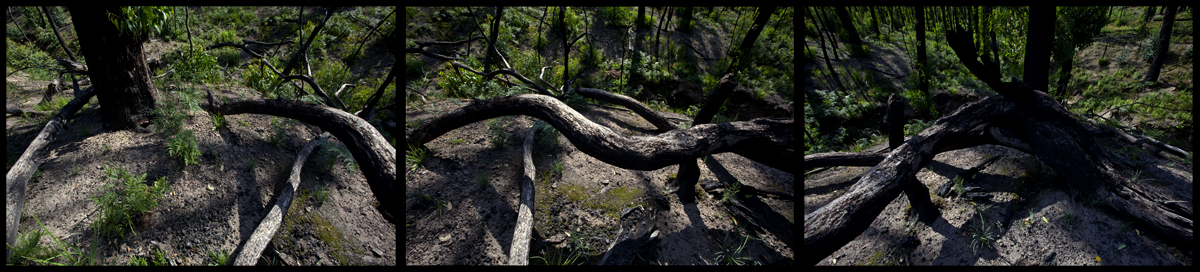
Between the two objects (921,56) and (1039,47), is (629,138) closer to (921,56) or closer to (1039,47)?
(921,56)

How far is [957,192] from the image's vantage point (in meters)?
2.60

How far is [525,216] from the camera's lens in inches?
98.0

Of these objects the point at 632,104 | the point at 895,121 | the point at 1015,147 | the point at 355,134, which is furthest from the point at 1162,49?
the point at 355,134

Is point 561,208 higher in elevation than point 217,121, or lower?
lower

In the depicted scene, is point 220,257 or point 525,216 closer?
point 220,257

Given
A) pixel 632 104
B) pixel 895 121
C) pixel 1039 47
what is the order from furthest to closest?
1. pixel 632 104
2. pixel 1039 47
3. pixel 895 121

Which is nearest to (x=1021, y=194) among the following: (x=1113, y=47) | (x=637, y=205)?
(x=1113, y=47)

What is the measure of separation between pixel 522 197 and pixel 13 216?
2.62 m

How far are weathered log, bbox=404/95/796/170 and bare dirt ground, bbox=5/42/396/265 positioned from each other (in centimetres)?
71

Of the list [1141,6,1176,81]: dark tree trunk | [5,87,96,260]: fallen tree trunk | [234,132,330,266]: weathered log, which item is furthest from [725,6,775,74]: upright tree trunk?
[5,87,96,260]: fallen tree trunk

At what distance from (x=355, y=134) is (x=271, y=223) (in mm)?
719

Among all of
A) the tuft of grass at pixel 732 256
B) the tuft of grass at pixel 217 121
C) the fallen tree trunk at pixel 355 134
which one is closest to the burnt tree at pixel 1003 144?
the tuft of grass at pixel 732 256

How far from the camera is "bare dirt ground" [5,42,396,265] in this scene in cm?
232

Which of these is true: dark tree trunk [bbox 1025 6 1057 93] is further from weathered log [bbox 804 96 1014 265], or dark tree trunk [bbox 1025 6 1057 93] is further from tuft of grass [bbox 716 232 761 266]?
tuft of grass [bbox 716 232 761 266]
